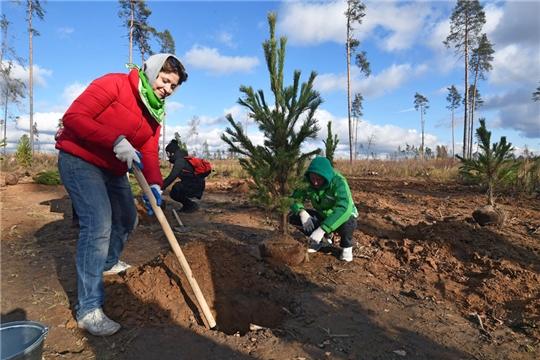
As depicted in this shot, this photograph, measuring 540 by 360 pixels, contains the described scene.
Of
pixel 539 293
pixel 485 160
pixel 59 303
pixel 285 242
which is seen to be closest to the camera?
pixel 59 303

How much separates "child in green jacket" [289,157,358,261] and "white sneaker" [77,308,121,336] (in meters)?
2.09

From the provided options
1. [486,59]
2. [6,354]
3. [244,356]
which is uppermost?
[486,59]

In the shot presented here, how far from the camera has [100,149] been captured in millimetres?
2260

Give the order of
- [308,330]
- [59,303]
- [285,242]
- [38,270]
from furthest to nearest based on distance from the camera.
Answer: [285,242]
[38,270]
[59,303]
[308,330]

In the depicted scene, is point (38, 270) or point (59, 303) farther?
point (38, 270)

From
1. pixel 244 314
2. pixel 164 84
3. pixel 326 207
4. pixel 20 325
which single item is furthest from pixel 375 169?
pixel 20 325

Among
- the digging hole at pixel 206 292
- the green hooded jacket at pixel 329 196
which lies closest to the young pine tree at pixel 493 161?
the green hooded jacket at pixel 329 196

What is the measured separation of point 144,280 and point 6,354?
1018 millimetres

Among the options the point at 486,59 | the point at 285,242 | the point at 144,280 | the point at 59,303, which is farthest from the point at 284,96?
the point at 486,59

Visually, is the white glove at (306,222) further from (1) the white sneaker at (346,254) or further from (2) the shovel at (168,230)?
(2) the shovel at (168,230)

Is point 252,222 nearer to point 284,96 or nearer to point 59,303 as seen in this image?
point 284,96

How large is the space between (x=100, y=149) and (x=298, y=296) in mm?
2025

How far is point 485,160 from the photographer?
5594mm

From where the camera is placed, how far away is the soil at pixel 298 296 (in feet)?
7.11
